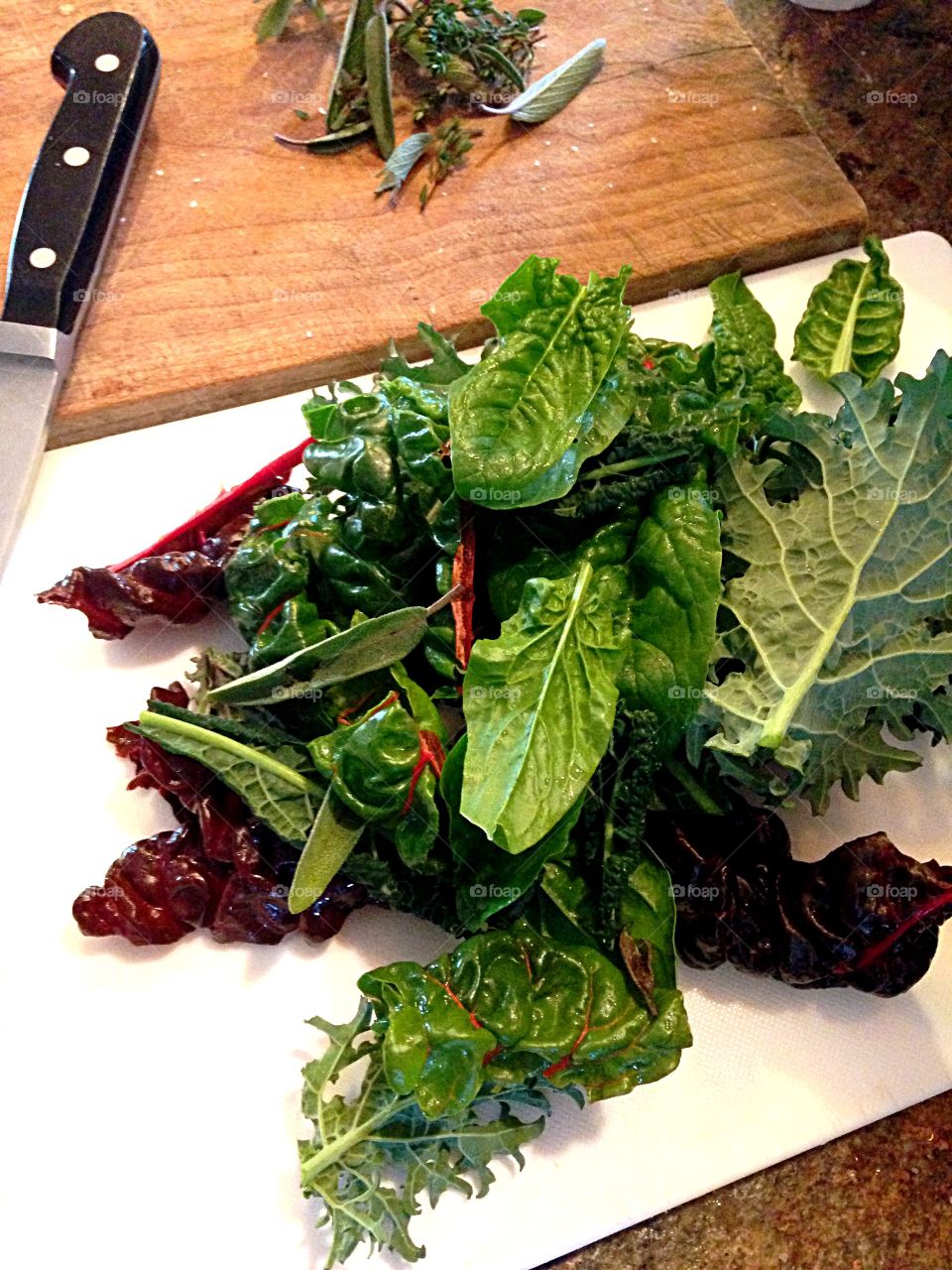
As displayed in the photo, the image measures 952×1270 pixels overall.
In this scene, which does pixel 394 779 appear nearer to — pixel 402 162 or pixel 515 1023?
pixel 515 1023

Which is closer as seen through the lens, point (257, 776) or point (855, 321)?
point (257, 776)

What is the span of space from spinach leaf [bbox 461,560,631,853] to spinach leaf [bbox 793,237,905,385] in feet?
2.53

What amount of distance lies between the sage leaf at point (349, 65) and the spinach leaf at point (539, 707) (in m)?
1.14

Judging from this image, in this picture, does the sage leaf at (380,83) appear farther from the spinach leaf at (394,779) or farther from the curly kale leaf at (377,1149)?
the curly kale leaf at (377,1149)

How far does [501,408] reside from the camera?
1273 mm

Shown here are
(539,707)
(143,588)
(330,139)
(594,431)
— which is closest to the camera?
(539,707)

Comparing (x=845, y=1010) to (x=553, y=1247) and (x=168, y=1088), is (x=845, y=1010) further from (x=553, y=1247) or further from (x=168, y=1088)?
(x=168, y=1088)

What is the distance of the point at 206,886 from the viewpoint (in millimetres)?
1354

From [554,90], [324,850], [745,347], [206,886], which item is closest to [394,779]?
[324,850]

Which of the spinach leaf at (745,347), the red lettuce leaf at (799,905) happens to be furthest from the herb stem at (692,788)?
the spinach leaf at (745,347)

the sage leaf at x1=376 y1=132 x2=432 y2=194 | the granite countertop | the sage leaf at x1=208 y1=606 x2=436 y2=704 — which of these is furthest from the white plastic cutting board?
the sage leaf at x1=376 y1=132 x2=432 y2=194

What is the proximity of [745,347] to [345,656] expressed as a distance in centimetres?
83

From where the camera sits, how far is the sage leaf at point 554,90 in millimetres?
1959

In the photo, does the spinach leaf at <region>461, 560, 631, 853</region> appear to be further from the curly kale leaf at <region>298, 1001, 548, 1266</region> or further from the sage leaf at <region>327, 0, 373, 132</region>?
the sage leaf at <region>327, 0, 373, 132</region>
